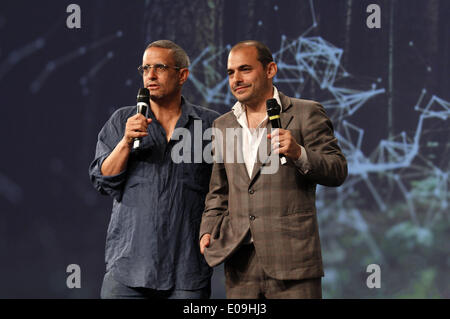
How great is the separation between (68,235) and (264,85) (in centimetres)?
239

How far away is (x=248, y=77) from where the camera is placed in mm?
1944

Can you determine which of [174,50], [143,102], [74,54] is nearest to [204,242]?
[143,102]

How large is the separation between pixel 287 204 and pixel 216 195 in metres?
0.32

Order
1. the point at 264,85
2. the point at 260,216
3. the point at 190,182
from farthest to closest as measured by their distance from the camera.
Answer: the point at 190,182 → the point at 264,85 → the point at 260,216

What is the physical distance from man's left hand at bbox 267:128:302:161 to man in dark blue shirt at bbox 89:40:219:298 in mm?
534

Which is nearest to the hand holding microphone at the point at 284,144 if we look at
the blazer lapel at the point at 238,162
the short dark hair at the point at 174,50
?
the blazer lapel at the point at 238,162

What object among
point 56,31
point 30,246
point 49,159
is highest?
point 56,31

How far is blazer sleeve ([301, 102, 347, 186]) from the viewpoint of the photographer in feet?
5.81

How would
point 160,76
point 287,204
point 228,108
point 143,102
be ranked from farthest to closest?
point 228,108 < point 160,76 < point 143,102 < point 287,204

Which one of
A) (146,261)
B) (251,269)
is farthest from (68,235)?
(251,269)

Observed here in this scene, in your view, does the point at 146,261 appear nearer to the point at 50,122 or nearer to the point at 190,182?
the point at 190,182

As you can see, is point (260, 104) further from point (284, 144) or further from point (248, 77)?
point (284, 144)

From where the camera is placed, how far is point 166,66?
2.18m

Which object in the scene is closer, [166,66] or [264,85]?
[264,85]
